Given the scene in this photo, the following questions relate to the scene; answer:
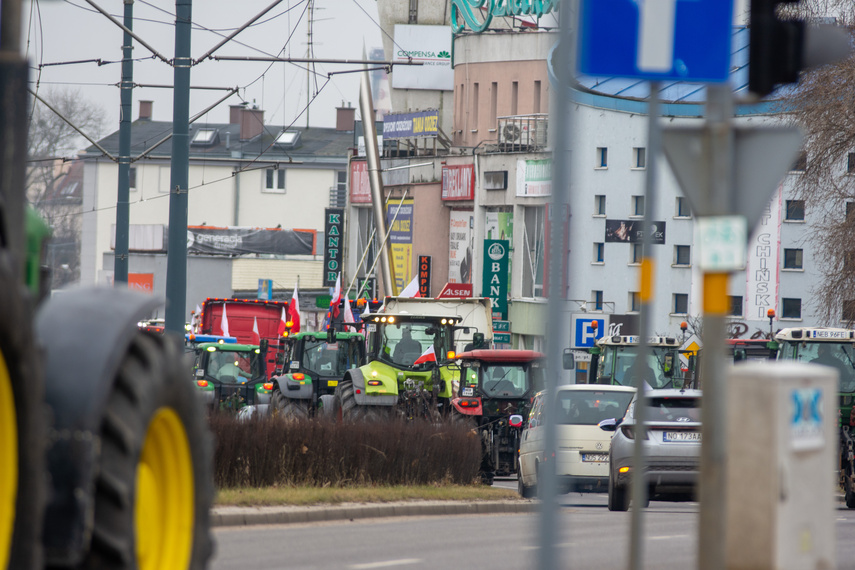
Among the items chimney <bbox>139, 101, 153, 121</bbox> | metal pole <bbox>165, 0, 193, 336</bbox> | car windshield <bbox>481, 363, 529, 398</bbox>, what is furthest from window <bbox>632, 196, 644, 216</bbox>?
metal pole <bbox>165, 0, 193, 336</bbox>

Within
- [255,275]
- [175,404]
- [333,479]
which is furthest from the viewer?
[255,275]

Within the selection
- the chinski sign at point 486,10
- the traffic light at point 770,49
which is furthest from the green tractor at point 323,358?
the chinski sign at point 486,10

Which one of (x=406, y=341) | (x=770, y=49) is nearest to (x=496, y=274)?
(x=406, y=341)

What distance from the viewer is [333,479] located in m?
17.9

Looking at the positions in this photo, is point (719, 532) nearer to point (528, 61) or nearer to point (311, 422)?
point (311, 422)

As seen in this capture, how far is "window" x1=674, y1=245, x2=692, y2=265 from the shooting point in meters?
69.0

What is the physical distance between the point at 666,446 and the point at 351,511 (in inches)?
162

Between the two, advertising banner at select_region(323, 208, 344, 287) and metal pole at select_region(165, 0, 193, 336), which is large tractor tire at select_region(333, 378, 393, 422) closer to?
metal pole at select_region(165, 0, 193, 336)

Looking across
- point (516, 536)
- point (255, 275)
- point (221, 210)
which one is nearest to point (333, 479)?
point (516, 536)

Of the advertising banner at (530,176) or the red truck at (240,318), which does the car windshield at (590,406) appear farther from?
the advertising banner at (530,176)

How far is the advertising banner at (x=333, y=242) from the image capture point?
76.1 metres

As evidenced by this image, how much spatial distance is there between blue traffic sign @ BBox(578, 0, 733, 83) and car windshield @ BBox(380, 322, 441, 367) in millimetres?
20143

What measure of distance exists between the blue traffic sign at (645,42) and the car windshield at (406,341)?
793 inches

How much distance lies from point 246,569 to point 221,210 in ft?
283
